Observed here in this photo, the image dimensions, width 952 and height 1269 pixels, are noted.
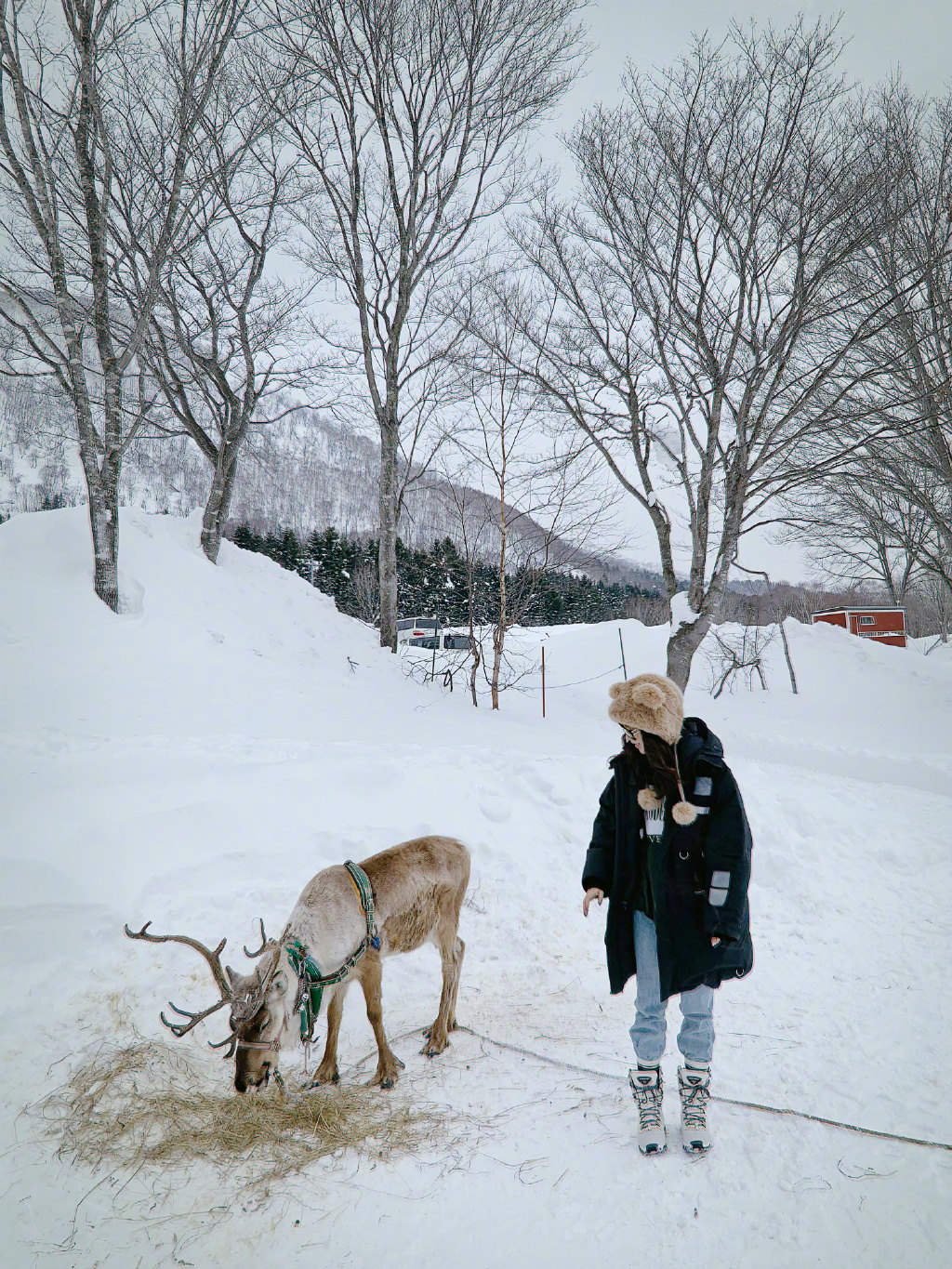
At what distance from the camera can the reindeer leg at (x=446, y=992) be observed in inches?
135

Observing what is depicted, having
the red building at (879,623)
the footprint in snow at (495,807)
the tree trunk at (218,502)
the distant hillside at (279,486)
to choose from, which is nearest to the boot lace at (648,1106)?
the footprint in snow at (495,807)

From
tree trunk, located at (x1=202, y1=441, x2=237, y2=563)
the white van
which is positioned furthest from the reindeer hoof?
the white van

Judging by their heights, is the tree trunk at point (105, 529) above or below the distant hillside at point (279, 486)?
below

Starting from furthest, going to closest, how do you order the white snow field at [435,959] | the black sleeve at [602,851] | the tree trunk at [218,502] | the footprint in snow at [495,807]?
1. the tree trunk at [218,502]
2. the footprint in snow at [495,807]
3. the black sleeve at [602,851]
4. the white snow field at [435,959]

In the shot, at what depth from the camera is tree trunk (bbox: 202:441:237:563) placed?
498 inches

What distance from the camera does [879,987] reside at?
13.9 feet

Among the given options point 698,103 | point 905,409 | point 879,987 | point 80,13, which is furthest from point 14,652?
point 905,409

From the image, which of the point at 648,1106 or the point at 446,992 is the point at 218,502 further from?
the point at 648,1106

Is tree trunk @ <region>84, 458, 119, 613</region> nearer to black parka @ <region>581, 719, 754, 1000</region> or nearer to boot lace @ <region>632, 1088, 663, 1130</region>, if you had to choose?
black parka @ <region>581, 719, 754, 1000</region>

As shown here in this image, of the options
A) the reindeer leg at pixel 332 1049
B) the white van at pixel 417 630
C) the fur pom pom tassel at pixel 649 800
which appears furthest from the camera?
the white van at pixel 417 630

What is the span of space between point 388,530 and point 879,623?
84.5 ft

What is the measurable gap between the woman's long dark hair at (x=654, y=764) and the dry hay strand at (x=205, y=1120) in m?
1.79

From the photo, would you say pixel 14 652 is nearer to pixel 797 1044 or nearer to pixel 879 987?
pixel 797 1044

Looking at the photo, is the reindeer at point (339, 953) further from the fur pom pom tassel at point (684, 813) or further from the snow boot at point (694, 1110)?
the fur pom pom tassel at point (684, 813)
